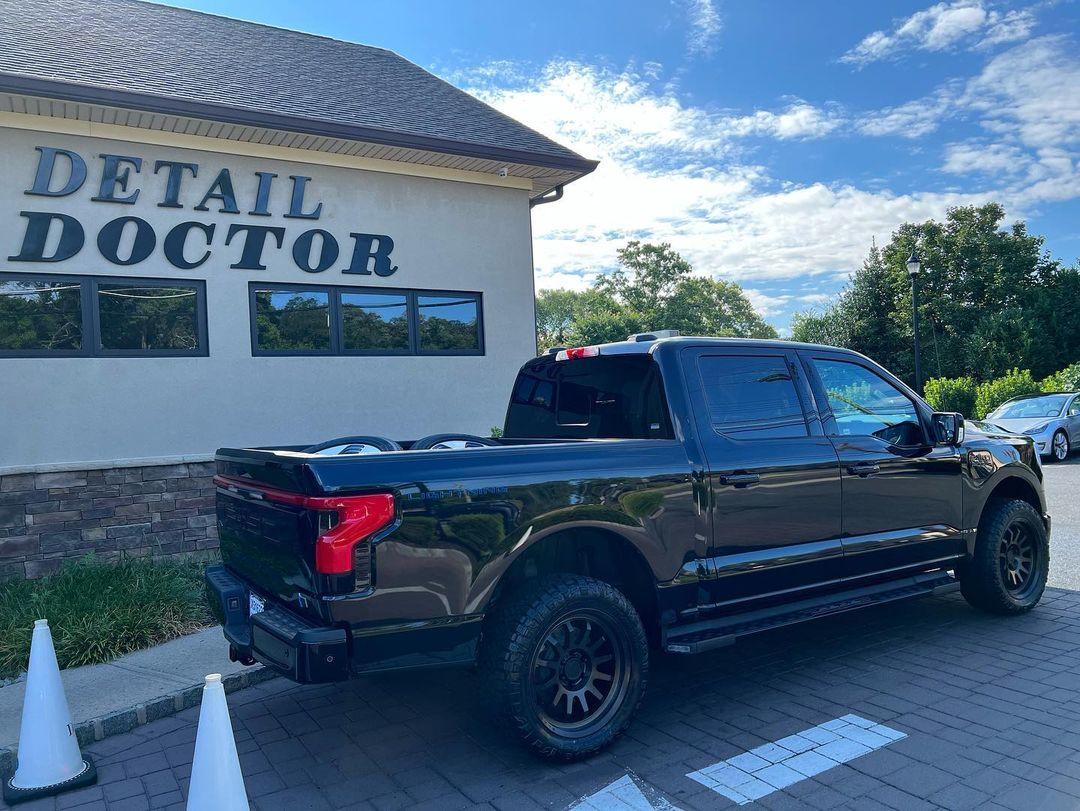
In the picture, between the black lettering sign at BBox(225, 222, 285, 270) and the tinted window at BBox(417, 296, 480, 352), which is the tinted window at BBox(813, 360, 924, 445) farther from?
the black lettering sign at BBox(225, 222, 285, 270)

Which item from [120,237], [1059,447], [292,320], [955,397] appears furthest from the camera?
[955,397]

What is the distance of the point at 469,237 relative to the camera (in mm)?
10211

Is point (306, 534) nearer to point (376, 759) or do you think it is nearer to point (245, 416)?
point (376, 759)

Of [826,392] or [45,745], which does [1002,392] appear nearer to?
[826,392]

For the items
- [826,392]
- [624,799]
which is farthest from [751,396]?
[624,799]

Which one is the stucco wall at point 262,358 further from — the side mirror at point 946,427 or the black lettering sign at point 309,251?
the side mirror at point 946,427

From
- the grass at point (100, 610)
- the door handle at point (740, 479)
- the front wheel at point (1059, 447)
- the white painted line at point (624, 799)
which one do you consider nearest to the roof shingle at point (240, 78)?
the grass at point (100, 610)

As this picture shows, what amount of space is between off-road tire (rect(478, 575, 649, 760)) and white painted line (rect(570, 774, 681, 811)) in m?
0.25

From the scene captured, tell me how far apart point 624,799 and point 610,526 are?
1.16 metres

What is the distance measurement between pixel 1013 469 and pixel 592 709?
12.3 feet

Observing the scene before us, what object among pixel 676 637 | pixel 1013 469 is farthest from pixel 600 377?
pixel 1013 469

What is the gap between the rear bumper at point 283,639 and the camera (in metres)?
3.12

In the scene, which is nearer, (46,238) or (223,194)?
(46,238)

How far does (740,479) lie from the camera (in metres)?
4.21
